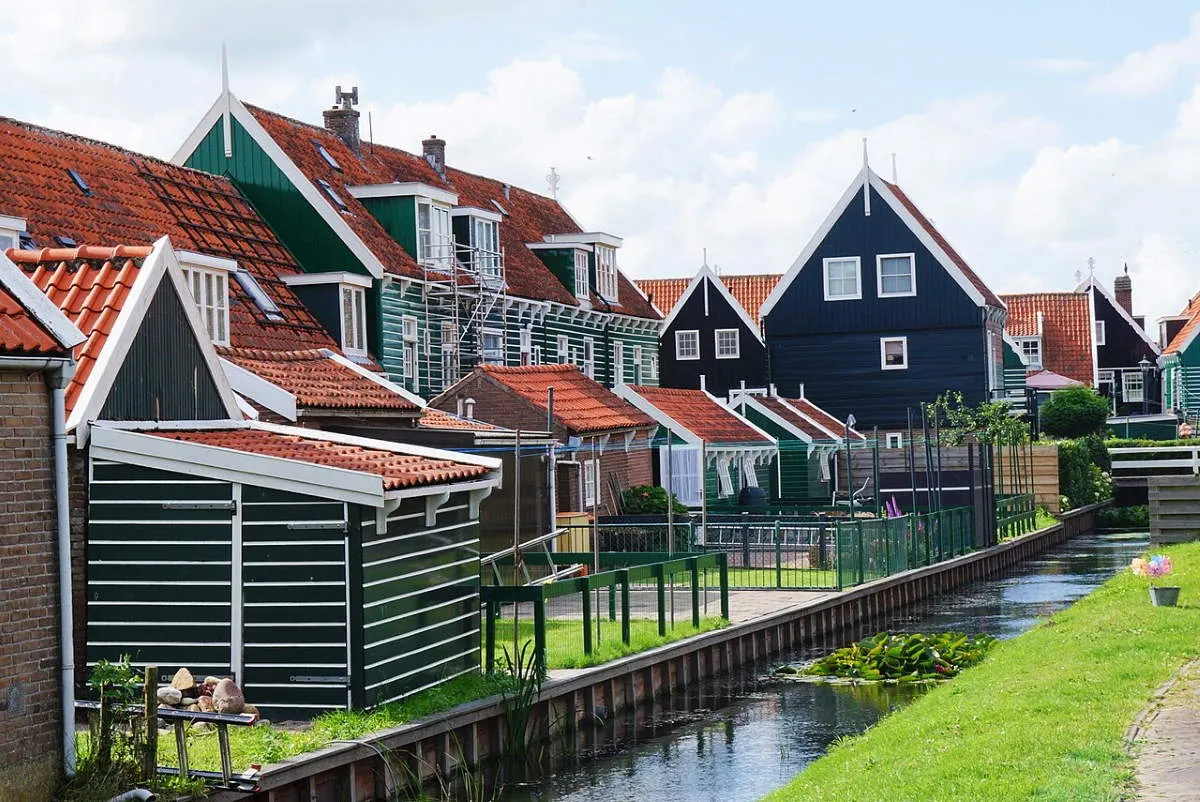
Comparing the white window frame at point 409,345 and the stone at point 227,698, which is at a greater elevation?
the white window frame at point 409,345

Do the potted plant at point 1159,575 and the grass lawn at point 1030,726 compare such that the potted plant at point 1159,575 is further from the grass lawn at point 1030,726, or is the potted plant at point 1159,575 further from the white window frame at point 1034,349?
the white window frame at point 1034,349

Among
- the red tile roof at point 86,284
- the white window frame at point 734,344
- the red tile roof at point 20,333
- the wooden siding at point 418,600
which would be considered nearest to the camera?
the red tile roof at point 20,333

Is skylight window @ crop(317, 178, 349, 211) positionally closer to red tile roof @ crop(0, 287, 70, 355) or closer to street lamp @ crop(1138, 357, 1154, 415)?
red tile roof @ crop(0, 287, 70, 355)

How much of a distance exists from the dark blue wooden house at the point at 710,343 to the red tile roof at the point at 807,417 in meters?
3.16

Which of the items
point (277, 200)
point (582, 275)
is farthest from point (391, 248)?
point (582, 275)

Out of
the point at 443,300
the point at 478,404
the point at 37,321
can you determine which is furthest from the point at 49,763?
the point at 443,300

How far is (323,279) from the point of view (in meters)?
36.2

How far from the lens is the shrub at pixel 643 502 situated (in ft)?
136

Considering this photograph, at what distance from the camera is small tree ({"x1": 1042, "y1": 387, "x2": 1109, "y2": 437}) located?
61.2 meters

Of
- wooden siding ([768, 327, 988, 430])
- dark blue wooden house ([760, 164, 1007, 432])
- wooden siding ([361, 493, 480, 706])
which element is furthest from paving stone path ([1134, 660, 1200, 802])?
dark blue wooden house ([760, 164, 1007, 432])

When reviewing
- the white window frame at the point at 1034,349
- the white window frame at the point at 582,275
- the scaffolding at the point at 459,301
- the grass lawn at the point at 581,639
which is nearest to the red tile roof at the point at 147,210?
the scaffolding at the point at 459,301

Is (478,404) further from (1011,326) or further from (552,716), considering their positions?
(1011,326)

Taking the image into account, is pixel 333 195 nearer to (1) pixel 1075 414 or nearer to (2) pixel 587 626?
(2) pixel 587 626

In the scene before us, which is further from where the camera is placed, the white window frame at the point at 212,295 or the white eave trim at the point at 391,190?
the white eave trim at the point at 391,190
